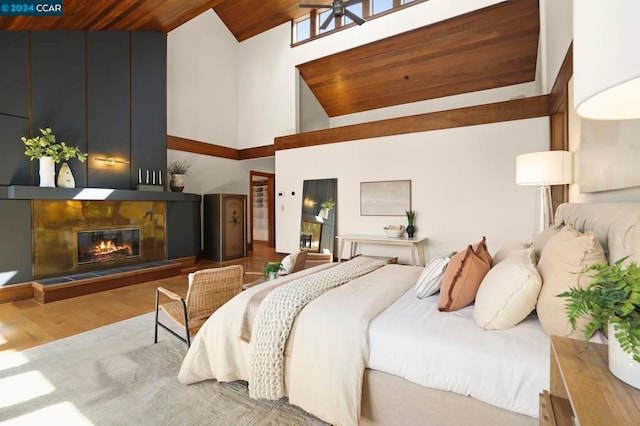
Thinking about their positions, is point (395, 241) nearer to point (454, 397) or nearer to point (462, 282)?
point (462, 282)

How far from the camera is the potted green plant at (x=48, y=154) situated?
4062 millimetres

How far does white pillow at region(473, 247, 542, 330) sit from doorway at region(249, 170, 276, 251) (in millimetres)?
7765

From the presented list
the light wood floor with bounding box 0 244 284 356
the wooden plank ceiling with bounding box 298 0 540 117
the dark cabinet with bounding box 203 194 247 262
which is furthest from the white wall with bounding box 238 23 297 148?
the light wood floor with bounding box 0 244 284 356

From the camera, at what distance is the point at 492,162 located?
470 cm

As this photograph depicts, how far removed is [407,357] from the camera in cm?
139

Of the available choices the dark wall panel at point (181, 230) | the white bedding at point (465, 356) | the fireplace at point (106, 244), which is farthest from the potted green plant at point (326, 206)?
the white bedding at point (465, 356)

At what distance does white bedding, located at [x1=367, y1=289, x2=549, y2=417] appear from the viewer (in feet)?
3.89

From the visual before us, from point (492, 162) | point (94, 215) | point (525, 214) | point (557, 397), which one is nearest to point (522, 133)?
point (492, 162)

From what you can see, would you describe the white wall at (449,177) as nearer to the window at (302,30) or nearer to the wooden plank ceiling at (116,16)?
the window at (302,30)

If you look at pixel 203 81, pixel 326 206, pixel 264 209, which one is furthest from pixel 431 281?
pixel 264 209

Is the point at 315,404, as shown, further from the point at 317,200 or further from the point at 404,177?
the point at 317,200

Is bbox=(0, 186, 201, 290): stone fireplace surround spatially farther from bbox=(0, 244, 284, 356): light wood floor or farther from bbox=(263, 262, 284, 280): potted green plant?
bbox=(263, 262, 284, 280): potted green plant

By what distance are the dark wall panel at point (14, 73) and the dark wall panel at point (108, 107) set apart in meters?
0.70

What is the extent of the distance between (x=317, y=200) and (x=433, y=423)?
514cm
